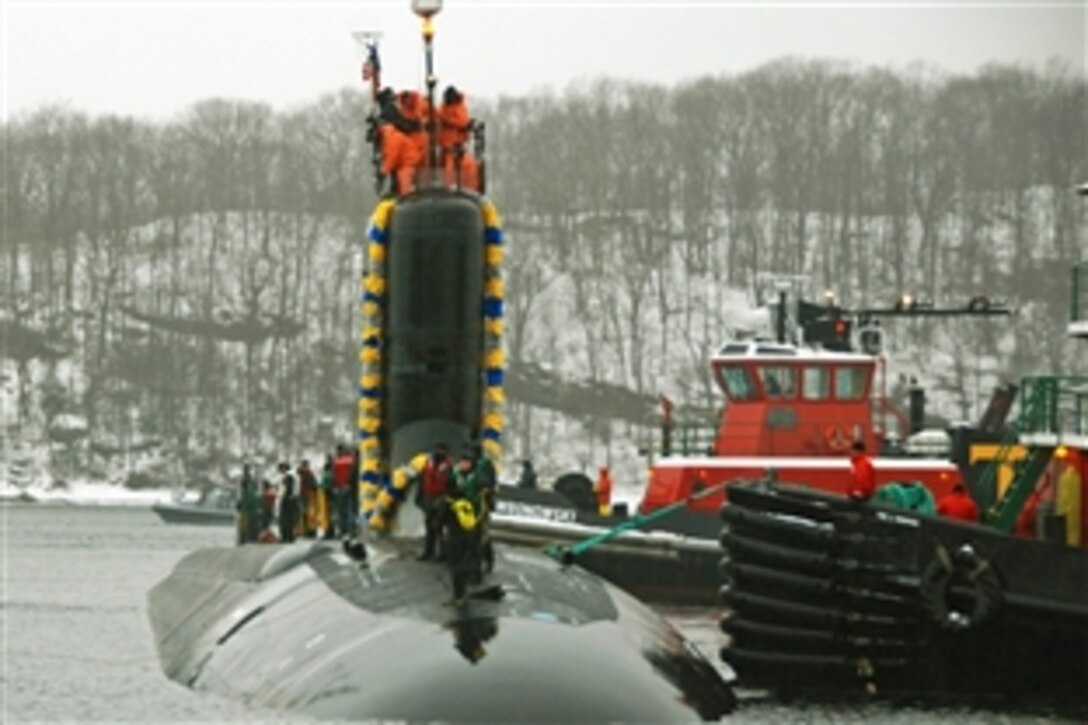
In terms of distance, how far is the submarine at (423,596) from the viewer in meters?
15.9

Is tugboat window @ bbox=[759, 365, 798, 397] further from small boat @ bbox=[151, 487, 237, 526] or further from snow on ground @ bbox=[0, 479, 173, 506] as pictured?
snow on ground @ bbox=[0, 479, 173, 506]

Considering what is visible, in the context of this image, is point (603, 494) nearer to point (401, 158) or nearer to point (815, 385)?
point (815, 385)

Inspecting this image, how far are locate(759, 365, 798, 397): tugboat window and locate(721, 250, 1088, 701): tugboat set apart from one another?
15.9 meters

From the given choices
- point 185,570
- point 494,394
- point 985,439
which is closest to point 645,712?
point 494,394

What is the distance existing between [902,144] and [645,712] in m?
98.8

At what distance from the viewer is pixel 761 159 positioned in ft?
367

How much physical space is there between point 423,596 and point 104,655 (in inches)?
403

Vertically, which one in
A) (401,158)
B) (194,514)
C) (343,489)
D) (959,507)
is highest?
(401,158)

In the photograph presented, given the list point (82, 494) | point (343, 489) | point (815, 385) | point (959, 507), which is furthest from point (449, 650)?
point (82, 494)

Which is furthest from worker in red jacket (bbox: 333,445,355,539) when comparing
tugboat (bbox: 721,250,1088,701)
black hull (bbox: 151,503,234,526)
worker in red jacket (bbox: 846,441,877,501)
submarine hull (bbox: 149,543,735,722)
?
black hull (bbox: 151,503,234,526)

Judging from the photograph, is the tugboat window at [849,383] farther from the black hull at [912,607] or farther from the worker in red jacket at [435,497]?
the worker in red jacket at [435,497]

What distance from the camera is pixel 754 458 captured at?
127 feet

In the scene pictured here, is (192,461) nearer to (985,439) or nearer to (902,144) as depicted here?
(902,144)

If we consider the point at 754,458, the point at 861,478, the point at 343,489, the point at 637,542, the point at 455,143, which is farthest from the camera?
the point at 754,458
